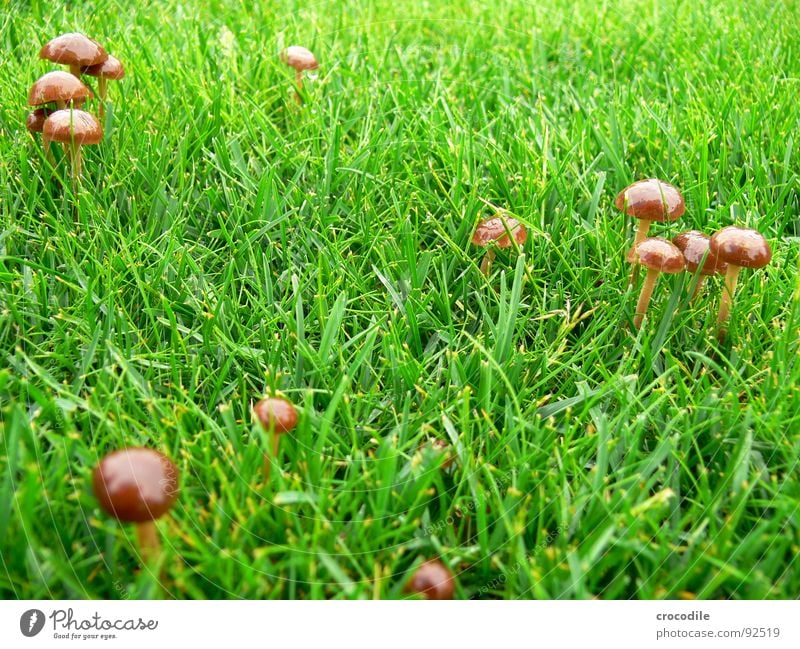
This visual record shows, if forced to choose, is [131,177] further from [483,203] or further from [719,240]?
[719,240]

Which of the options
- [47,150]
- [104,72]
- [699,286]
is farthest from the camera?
[104,72]

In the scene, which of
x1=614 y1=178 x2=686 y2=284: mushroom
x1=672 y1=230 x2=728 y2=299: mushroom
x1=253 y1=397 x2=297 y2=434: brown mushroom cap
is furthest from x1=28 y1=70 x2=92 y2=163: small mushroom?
x1=672 y1=230 x2=728 y2=299: mushroom

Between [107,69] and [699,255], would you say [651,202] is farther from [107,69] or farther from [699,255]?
[107,69]

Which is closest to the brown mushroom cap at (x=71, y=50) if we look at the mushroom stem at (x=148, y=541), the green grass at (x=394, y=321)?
the green grass at (x=394, y=321)

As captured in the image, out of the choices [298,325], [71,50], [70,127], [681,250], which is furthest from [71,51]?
[681,250]

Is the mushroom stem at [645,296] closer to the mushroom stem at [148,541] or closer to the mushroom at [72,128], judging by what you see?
the mushroom stem at [148,541]
